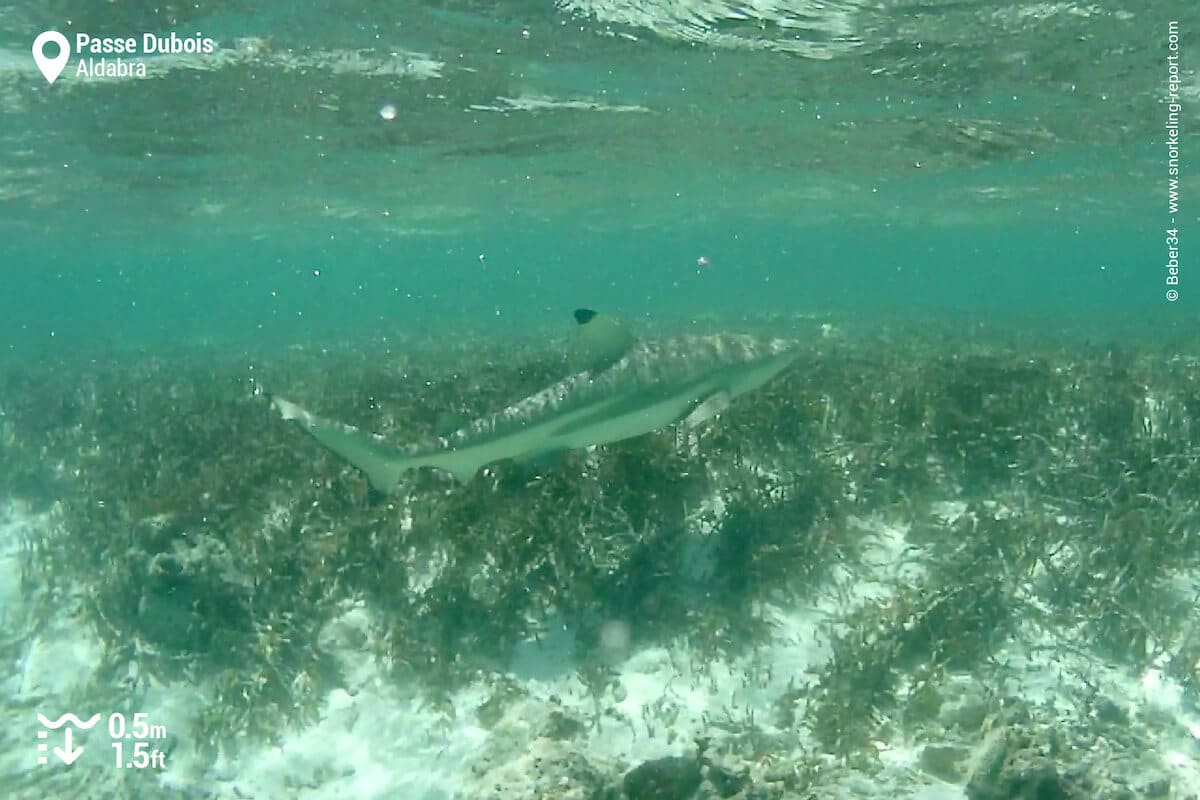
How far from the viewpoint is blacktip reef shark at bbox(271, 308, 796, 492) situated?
21.1 ft

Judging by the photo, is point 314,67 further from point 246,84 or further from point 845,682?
point 845,682

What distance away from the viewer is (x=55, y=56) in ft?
55.4

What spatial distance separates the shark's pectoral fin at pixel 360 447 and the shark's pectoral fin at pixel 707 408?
257cm

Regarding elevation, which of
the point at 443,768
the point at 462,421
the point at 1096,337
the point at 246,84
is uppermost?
the point at 246,84

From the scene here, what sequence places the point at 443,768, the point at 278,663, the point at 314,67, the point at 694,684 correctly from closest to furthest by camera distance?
the point at 443,768 → the point at 694,684 → the point at 278,663 → the point at 314,67

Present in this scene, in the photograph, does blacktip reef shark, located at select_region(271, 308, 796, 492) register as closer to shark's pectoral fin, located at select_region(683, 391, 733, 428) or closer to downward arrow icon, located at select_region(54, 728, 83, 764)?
shark's pectoral fin, located at select_region(683, 391, 733, 428)

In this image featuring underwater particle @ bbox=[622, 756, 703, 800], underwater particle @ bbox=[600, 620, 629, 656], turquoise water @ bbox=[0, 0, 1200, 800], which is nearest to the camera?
underwater particle @ bbox=[622, 756, 703, 800]

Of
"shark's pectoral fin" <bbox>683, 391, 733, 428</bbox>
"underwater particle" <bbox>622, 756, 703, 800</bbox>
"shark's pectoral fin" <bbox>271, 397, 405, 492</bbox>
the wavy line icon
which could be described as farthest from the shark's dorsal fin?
the wavy line icon

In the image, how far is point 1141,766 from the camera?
5.11m

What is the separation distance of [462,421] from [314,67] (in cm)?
1503

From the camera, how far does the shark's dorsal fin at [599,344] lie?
7.12 m

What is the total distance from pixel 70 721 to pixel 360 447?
3.44m

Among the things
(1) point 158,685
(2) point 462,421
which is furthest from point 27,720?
(2) point 462,421

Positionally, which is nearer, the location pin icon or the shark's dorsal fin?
the shark's dorsal fin
